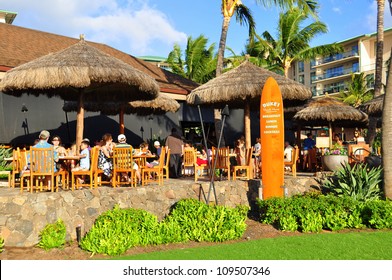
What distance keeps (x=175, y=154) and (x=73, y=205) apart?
15.9ft

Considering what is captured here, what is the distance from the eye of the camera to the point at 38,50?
17141mm

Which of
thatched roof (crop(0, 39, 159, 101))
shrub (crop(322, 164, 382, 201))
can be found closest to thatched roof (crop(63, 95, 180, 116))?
thatched roof (crop(0, 39, 159, 101))

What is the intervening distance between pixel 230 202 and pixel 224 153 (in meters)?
1.38

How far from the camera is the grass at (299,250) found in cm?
618

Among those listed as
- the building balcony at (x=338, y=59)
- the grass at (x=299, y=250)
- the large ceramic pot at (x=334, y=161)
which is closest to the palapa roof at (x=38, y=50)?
the large ceramic pot at (x=334, y=161)

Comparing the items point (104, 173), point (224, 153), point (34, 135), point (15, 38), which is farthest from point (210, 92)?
point (15, 38)

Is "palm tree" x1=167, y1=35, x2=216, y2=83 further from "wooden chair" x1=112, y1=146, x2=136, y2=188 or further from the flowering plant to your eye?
"wooden chair" x1=112, y1=146, x2=136, y2=188

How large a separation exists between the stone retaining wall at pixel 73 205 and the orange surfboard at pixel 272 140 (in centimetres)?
111

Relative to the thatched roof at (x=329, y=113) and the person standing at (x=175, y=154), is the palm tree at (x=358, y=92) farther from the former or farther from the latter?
the person standing at (x=175, y=154)

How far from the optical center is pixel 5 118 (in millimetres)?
14320

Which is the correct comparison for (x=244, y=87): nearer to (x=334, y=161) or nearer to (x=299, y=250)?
(x=334, y=161)

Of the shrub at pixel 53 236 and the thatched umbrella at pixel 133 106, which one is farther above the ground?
the thatched umbrella at pixel 133 106

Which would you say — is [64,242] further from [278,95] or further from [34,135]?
[34,135]

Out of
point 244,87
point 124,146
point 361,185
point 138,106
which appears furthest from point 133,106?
point 361,185
